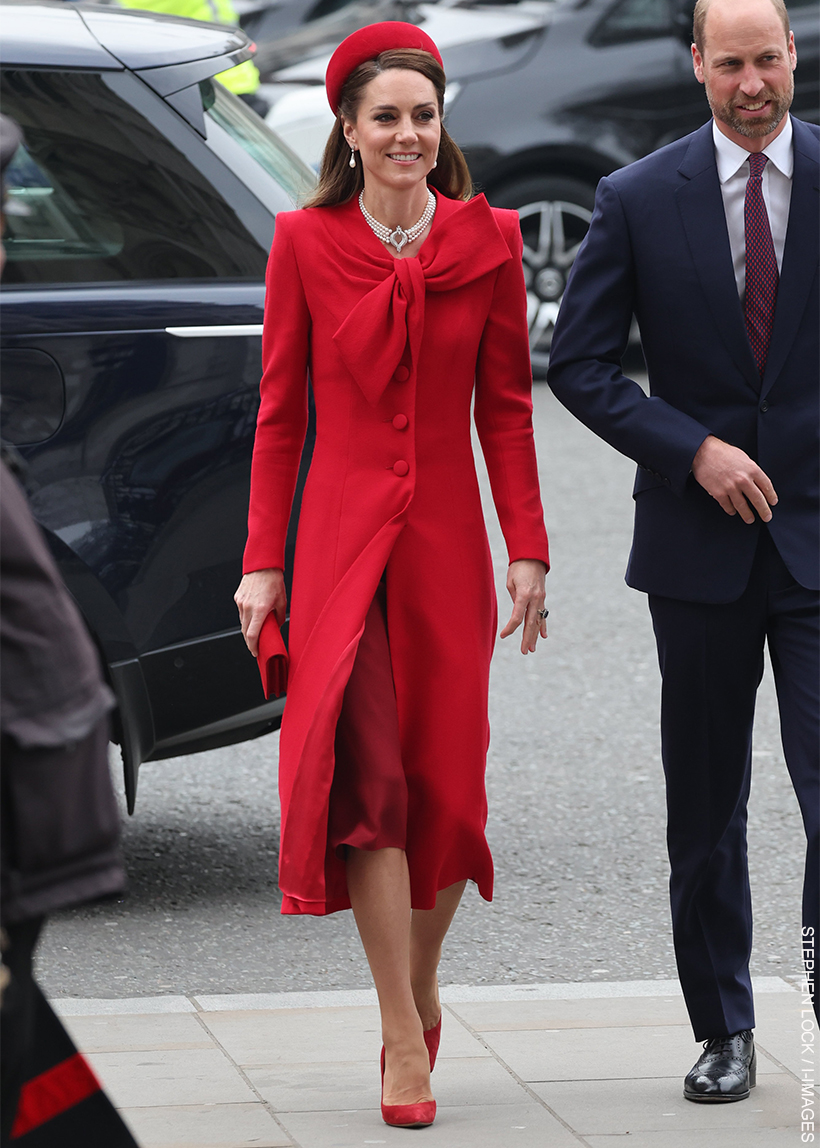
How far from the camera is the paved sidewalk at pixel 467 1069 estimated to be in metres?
3.52

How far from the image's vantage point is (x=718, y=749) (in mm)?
3709

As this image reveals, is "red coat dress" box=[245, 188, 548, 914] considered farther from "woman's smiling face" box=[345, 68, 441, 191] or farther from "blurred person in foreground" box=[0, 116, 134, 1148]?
"blurred person in foreground" box=[0, 116, 134, 1148]

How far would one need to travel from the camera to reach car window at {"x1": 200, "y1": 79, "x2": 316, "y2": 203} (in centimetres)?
481

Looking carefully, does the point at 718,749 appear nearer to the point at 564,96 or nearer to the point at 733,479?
the point at 733,479

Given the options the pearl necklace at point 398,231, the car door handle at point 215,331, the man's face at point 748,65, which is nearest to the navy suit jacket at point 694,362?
the man's face at point 748,65

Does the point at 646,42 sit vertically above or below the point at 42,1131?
above

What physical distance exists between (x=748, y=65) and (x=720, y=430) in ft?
2.15

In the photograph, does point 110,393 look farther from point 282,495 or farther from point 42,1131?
point 42,1131

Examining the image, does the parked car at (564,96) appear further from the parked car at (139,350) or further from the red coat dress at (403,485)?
the red coat dress at (403,485)

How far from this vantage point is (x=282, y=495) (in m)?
3.78

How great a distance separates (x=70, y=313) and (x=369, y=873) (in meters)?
1.57

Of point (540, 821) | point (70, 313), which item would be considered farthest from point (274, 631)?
point (540, 821)

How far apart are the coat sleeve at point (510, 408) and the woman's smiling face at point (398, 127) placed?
0.21 meters

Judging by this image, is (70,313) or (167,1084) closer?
(167,1084)
